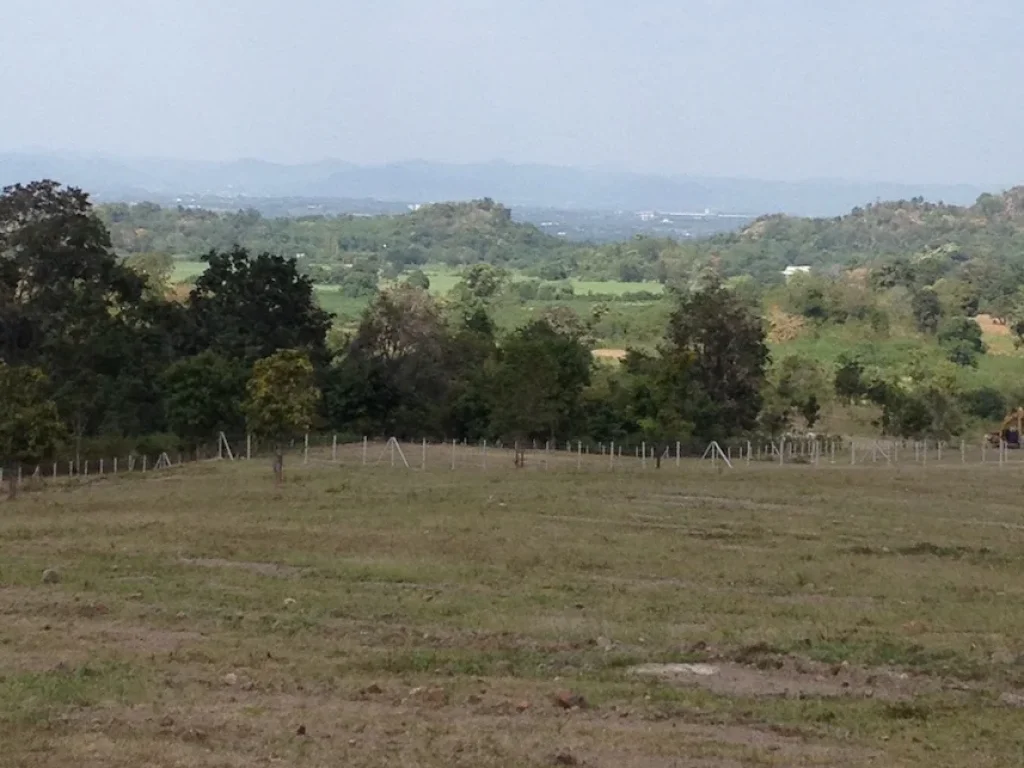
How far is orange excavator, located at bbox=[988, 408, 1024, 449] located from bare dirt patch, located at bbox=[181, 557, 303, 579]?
4120cm

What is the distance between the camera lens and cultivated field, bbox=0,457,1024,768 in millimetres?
11266

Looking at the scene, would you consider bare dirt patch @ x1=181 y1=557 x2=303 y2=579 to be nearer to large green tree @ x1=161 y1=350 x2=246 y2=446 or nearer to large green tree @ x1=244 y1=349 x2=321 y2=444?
large green tree @ x1=244 y1=349 x2=321 y2=444

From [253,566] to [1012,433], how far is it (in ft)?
147

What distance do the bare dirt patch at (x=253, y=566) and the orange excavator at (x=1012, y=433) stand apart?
135 feet

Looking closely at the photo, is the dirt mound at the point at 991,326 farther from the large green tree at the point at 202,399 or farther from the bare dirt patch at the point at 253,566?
the bare dirt patch at the point at 253,566

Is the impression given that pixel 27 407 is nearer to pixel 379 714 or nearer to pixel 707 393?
pixel 379 714

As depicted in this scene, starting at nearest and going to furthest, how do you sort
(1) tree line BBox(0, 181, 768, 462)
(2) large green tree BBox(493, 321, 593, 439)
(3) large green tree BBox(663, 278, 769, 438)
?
(2) large green tree BBox(493, 321, 593, 439), (1) tree line BBox(0, 181, 768, 462), (3) large green tree BBox(663, 278, 769, 438)

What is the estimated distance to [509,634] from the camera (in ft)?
54.5

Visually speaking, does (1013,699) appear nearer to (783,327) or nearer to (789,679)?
(789,679)

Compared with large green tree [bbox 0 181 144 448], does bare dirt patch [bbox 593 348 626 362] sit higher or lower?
lower

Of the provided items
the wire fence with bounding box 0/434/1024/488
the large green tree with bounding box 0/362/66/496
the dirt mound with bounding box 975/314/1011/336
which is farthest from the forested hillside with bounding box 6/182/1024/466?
the dirt mound with bounding box 975/314/1011/336

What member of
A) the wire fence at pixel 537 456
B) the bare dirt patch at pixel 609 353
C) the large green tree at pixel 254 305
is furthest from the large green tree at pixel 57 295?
the bare dirt patch at pixel 609 353

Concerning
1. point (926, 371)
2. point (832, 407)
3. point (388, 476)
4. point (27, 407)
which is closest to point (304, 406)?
point (388, 476)

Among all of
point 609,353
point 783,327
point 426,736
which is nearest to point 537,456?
point 426,736
